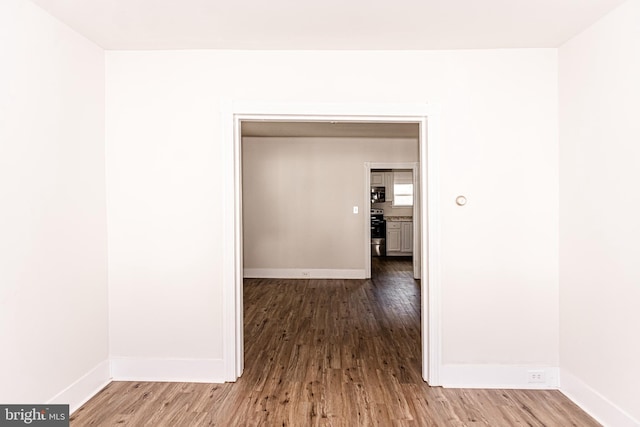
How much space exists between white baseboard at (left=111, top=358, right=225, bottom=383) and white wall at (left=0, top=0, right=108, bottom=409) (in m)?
0.12

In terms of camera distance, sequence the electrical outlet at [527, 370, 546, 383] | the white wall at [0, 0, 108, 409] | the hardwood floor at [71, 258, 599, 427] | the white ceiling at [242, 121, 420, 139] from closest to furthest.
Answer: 1. the white wall at [0, 0, 108, 409]
2. the hardwood floor at [71, 258, 599, 427]
3. the electrical outlet at [527, 370, 546, 383]
4. the white ceiling at [242, 121, 420, 139]

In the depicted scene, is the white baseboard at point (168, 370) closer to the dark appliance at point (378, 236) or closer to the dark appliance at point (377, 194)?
the dark appliance at point (378, 236)

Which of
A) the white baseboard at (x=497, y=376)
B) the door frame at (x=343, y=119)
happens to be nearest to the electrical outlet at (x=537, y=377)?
the white baseboard at (x=497, y=376)

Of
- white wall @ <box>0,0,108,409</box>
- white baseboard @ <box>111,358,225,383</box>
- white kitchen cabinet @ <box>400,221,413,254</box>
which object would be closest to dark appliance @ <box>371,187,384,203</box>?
white kitchen cabinet @ <box>400,221,413,254</box>

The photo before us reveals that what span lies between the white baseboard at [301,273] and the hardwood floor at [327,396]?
2777 millimetres

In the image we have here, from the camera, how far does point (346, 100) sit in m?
2.94

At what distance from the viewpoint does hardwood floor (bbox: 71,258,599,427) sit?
8.07 ft

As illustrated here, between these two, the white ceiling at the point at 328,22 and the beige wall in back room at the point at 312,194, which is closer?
the white ceiling at the point at 328,22

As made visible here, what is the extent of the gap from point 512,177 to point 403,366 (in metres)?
1.69

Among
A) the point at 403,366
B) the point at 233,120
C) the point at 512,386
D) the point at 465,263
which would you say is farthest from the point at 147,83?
the point at 512,386

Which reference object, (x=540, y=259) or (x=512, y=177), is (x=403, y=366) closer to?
(x=540, y=259)

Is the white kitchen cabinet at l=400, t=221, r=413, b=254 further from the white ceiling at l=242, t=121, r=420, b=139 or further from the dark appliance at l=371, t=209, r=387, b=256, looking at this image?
the white ceiling at l=242, t=121, r=420, b=139

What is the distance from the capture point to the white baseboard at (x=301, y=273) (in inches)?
276

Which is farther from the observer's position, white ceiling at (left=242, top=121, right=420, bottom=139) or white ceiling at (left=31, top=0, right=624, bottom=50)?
white ceiling at (left=242, top=121, right=420, bottom=139)
